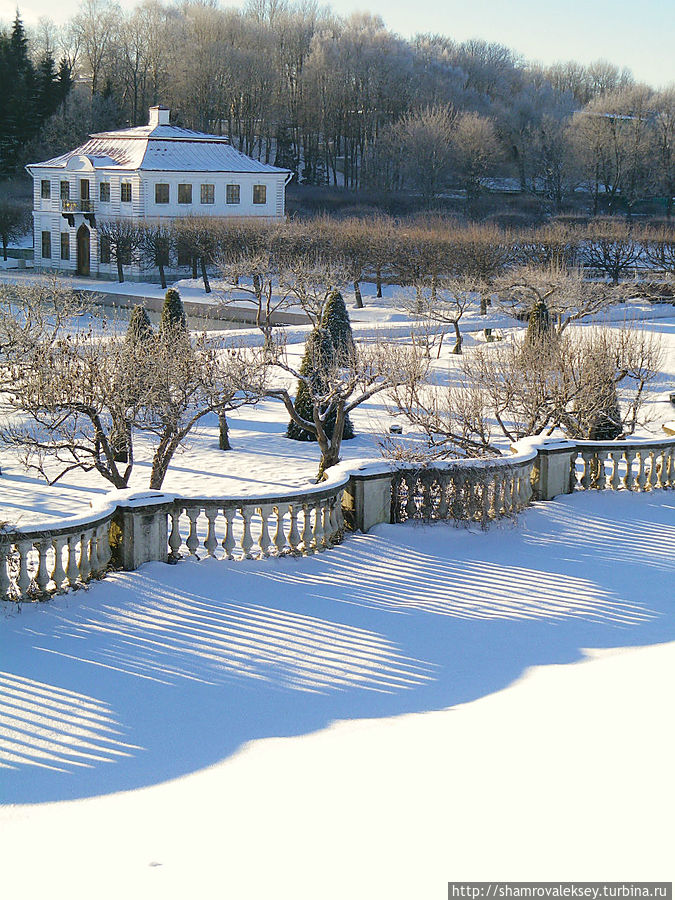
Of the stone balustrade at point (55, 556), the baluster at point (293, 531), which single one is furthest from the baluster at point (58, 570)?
the baluster at point (293, 531)

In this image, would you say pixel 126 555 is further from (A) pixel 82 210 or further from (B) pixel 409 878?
(A) pixel 82 210

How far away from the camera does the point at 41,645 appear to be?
9.21 metres

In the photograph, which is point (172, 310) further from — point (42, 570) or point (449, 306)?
point (449, 306)

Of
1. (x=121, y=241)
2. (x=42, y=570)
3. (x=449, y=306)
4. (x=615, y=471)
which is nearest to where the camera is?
(x=42, y=570)

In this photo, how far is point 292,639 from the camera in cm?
966

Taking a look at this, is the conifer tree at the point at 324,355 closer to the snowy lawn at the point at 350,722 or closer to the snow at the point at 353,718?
the snow at the point at 353,718

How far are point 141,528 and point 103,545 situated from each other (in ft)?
1.31

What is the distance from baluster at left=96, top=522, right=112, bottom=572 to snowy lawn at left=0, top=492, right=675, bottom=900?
0.71ft

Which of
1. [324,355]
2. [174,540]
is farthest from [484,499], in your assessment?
[324,355]

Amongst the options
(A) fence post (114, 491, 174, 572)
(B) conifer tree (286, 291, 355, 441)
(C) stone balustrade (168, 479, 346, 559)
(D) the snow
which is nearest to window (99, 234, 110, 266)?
(B) conifer tree (286, 291, 355, 441)

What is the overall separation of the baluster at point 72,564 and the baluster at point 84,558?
0.06 meters

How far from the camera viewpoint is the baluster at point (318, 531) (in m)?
11.9

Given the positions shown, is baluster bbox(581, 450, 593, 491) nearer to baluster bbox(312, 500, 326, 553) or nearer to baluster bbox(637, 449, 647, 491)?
baluster bbox(637, 449, 647, 491)

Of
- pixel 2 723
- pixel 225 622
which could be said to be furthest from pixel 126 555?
pixel 2 723
